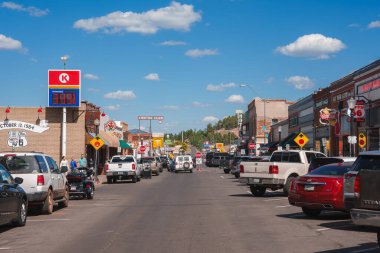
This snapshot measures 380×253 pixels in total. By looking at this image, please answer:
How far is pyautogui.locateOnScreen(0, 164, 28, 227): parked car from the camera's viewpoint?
508 inches

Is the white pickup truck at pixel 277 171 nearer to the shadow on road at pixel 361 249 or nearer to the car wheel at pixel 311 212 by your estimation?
the car wheel at pixel 311 212

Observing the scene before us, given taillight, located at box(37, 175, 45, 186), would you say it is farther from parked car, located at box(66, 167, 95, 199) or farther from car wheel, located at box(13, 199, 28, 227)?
parked car, located at box(66, 167, 95, 199)

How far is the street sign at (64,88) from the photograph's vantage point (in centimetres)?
4675

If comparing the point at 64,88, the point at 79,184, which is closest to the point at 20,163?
the point at 79,184

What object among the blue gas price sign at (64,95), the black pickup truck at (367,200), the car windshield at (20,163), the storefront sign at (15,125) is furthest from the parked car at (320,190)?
the blue gas price sign at (64,95)

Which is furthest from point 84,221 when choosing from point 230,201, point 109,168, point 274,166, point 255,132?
point 255,132

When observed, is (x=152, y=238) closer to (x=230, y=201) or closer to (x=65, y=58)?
(x=230, y=201)

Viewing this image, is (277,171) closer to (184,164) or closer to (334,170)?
(334,170)

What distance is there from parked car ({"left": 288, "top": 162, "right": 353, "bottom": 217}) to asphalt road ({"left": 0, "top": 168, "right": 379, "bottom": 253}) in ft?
1.29

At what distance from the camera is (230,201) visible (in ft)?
71.3

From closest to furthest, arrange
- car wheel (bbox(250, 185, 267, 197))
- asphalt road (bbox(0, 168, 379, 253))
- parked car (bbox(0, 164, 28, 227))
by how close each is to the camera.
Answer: asphalt road (bbox(0, 168, 379, 253)) → parked car (bbox(0, 164, 28, 227)) → car wheel (bbox(250, 185, 267, 197))

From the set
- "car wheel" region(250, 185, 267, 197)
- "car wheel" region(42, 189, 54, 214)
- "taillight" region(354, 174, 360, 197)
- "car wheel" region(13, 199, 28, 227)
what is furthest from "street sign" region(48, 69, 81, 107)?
"taillight" region(354, 174, 360, 197)

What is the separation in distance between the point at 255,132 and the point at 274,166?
3060 inches

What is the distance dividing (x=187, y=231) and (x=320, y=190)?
4.28 meters
